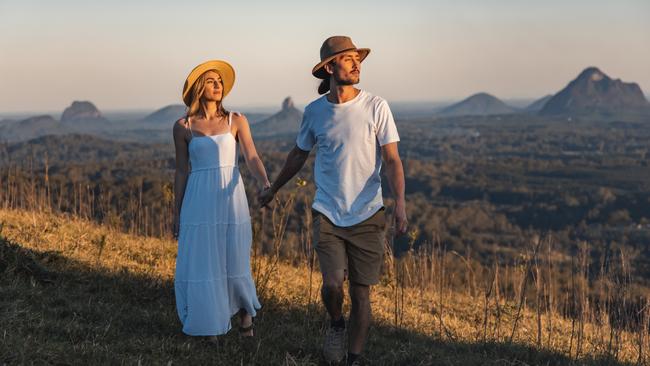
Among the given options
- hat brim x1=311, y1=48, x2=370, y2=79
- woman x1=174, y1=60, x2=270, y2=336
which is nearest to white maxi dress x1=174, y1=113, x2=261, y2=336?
woman x1=174, y1=60, x2=270, y2=336

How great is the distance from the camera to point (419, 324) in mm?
5973

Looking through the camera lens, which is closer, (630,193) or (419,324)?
(419,324)

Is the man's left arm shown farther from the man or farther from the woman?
the woman

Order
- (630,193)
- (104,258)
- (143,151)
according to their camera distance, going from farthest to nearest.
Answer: (143,151) → (630,193) → (104,258)

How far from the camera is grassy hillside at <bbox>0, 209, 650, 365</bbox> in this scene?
3.70 meters

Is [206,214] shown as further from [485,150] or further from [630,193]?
[485,150]

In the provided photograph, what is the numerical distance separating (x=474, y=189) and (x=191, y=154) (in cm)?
9635

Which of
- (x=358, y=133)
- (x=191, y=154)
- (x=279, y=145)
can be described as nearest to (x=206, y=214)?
(x=191, y=154)

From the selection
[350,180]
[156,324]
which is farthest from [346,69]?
[156,324]

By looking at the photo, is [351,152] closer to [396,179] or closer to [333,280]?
[396,179]

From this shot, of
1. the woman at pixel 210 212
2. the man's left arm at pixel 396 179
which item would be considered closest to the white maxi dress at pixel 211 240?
the woman at pixel 210 212

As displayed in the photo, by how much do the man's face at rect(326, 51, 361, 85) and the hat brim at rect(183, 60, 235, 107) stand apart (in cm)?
82

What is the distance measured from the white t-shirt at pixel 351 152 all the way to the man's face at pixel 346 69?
10 cm

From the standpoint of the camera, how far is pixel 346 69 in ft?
11.9
